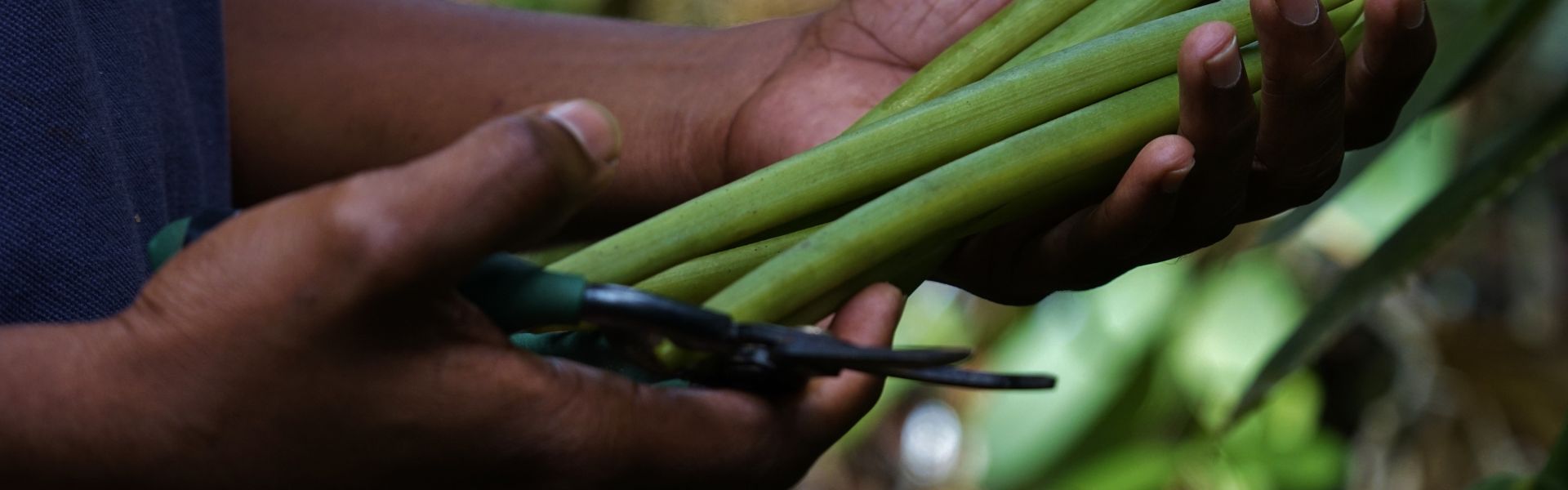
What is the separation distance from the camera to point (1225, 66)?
58 cm

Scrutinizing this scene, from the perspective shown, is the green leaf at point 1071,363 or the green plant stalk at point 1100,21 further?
the green leaf at point 1071,363

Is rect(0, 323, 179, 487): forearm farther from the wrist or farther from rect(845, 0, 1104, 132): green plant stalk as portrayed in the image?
the wrist

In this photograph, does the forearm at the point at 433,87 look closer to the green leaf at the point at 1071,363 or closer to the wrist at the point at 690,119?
the wrist at the point at 690,119

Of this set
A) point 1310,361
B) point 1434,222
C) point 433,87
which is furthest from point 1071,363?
point 433,87

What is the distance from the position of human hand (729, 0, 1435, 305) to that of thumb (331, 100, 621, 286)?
0.31m

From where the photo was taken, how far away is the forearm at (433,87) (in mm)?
925

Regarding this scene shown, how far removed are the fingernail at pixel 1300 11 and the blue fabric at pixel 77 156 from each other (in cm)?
57

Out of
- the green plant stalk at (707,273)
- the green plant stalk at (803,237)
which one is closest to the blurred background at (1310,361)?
the green plant stalk at (803,237)

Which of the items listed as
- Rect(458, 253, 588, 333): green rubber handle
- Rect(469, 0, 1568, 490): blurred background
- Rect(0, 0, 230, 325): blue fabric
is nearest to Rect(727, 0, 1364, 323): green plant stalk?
Rect(458, 253, 588, 333): green rubber handle

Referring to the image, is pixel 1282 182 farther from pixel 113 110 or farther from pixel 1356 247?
pixel 1356 247

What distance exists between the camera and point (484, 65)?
95cm

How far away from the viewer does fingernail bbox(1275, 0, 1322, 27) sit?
0.59m

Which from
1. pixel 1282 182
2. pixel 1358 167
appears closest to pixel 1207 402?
pixel 1358 167

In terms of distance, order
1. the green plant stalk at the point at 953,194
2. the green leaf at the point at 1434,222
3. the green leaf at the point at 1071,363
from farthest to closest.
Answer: the green leaf at the point at 1071,363 → the green leaf at the point at 1434,222 → the green plant stalk at the point at 953,194
